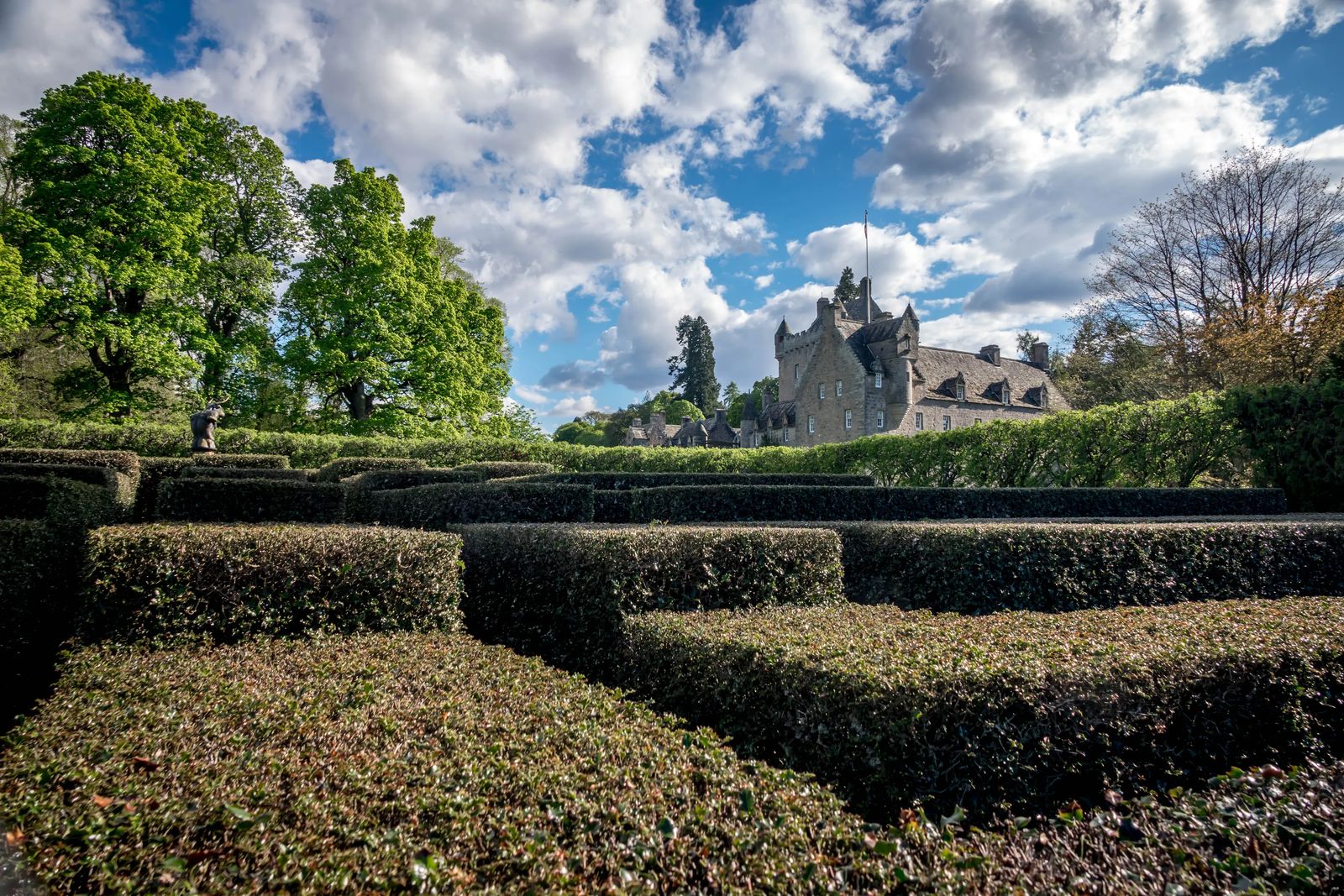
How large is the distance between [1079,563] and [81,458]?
18.9 m

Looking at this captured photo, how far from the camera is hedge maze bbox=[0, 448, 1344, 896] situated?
2201 millimetres

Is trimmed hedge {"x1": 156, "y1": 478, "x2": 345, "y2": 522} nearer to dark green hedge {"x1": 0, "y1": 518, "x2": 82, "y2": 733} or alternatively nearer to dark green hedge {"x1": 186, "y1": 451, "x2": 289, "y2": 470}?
dark green hedge {"x1": 0, "y1": 518, "x2": 82, "y2": 733}

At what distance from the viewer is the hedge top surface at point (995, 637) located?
3.64 m

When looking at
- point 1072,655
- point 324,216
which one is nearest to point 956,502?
point 1072,655

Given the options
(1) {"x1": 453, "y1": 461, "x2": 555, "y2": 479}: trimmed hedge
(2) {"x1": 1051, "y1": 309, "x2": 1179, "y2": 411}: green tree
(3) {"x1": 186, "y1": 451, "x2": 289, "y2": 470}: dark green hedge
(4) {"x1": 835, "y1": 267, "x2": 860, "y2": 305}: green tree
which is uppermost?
(4) {"x1": 835, "y1": 267, "x2": 860, "y2": 305}: green tree

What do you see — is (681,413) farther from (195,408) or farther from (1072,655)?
(1072,655)

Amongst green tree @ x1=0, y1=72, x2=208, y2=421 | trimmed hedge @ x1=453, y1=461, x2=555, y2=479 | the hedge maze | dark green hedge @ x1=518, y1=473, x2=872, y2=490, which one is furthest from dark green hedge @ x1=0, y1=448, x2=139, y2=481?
dark green hedge @ x1=518, y1=473, x2=872, y2=490

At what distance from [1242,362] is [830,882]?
96.7ft

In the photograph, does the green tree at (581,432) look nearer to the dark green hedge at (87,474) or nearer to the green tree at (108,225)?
the green tree at (108,225)

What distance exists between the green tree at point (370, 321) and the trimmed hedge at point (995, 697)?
22.1 metres

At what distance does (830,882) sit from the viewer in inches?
81.2

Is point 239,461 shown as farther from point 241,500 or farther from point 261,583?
point 261,583

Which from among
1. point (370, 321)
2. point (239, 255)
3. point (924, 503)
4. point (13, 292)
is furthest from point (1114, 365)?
point (13, 292)

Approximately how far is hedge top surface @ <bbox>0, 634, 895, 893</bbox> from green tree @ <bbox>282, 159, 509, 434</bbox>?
72.8ft
